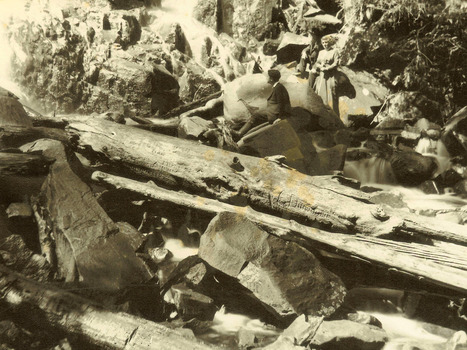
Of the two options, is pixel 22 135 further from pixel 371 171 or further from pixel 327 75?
pixel 327 75

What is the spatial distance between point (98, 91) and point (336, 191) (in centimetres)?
524

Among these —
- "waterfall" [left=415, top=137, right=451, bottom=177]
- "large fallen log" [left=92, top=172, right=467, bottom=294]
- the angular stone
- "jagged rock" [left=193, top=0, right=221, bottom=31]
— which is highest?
"jagged rock" [left=193, top=0, right=221, bottom=31]

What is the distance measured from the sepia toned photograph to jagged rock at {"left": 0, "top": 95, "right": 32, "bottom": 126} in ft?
0.05

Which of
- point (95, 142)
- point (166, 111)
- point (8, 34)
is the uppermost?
point (8, 34)

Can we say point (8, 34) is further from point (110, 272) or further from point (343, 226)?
point (343, 226)

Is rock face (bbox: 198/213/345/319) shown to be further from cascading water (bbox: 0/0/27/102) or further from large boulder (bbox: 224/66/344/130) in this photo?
cascading water (bbox: 0/0/27/102)

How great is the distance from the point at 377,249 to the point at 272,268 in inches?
31.6

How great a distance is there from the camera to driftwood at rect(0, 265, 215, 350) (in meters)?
2.07

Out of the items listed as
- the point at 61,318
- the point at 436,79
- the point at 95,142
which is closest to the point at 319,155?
the point at 95,142

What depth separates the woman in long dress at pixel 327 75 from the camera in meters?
6.88

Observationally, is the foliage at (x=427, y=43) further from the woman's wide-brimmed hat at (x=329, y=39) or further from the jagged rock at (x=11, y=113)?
the jagged rock at (x=11, y=113)

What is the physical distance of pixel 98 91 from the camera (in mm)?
6738

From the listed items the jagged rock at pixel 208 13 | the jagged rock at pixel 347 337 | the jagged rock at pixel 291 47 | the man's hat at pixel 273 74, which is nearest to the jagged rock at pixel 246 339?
the jagged rock at pixel 347 337

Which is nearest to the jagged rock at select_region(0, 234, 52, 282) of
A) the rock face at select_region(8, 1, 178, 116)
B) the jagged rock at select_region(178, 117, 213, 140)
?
the jagged rock at select_region(178, 117, 213, 140)
